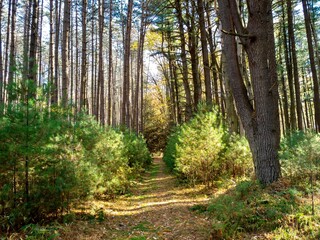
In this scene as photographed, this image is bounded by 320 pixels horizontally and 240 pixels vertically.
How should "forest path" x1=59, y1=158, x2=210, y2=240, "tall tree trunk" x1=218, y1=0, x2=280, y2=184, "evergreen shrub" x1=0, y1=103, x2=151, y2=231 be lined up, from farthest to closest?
1. "tall tree trunk" x1=218, y1=0, x2=280, y2=184
2. "forest path" x1=59, y1=158, x2=210, y2=240
3. "evergreen shrub" x1=0, y1=103, x2=151, y2=231

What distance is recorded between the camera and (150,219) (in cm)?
609

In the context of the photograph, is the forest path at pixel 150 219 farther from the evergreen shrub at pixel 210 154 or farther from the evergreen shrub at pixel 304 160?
the evergreen shrub at pixel 304 160

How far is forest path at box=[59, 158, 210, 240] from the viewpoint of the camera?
4.86 metres

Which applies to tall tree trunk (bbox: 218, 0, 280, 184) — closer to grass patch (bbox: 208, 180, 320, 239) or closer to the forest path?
grass patch (bbox: 208, 180, 320, 239)

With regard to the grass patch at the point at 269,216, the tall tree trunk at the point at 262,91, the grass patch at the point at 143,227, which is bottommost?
the grass patch at the point at 143,227

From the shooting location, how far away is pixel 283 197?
15.5 feet

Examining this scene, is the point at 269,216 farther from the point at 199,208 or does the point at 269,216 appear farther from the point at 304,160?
the point at 199,208

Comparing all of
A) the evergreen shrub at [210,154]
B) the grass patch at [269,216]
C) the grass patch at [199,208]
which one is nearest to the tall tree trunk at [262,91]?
the grass patch at [269,216]

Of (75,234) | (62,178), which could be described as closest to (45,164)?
(62,178)

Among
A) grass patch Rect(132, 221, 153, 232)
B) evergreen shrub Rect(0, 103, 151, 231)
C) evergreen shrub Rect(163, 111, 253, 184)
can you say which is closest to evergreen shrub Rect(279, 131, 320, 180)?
evergreen shrub Rect(163, 111, 253, 184)

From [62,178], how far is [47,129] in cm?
99

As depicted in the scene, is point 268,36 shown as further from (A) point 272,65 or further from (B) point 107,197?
(B) point 107,197

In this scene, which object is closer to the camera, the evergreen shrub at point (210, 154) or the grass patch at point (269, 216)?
the grass patch at point (269, 216)

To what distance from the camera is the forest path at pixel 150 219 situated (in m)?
4.86
